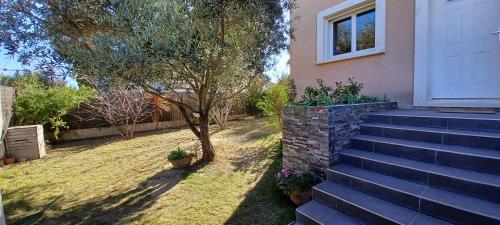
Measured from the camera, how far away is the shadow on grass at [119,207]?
13.4 ft

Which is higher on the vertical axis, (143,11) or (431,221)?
(143,11)

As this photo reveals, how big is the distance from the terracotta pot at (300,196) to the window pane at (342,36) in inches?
165

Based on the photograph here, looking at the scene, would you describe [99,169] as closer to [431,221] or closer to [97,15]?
[97,15]

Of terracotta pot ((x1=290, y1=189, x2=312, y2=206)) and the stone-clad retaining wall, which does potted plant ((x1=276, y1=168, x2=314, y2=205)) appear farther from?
the stone-clad retaining wall

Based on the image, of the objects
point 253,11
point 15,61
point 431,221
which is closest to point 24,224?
point 15,61

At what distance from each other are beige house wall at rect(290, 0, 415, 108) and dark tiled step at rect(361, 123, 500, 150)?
152 cm

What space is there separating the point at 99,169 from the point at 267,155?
14.9 ft

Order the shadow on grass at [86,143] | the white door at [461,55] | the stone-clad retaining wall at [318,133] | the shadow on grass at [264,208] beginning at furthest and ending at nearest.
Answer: the shadow on grass at [86,143] → the white door at [461,55] → the stone-clad retaining wall at [318,133] → the shadow on grass at [264,208]

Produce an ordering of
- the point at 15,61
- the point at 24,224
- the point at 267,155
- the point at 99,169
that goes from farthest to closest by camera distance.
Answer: the point at 267,155
the point at 99,169
the point at 15,61
the point at 24,224

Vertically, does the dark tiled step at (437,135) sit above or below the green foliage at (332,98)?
below

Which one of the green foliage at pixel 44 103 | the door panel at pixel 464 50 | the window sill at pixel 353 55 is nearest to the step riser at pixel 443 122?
the door panel at pixel 464 50

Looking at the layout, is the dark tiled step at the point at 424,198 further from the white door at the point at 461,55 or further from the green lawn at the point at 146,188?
the white door at the point at 461,55

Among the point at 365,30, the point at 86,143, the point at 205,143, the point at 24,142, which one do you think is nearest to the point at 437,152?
the point at 365,30

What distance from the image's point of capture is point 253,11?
15.9 feet
